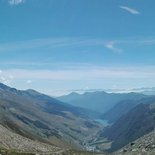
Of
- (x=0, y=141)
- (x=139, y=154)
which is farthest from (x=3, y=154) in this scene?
(x=0, y=141)

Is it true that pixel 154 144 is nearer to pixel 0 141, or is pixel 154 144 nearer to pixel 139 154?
pixel 139 154

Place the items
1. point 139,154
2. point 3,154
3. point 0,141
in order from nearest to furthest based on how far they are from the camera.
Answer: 1. point 3,154
2. point 139,154
3. point 0,141

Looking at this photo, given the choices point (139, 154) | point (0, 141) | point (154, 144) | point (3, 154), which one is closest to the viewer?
point (3, 154)

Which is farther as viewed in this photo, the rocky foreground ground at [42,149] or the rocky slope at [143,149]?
the rocky foreground ground at [42,149]

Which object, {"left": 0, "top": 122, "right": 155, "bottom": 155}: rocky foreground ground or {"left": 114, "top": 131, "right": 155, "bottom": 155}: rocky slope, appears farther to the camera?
{"left": 0, "top": 122, "right": 155, "bottom": 155}: rocky foreground ground

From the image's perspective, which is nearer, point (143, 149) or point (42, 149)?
point (143, 149)

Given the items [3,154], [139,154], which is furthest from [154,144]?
[3,154]

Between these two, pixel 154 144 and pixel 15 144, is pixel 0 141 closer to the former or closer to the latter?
pixel 15 144

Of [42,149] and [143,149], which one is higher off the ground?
[143,149]

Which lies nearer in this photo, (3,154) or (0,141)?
(3,154)
